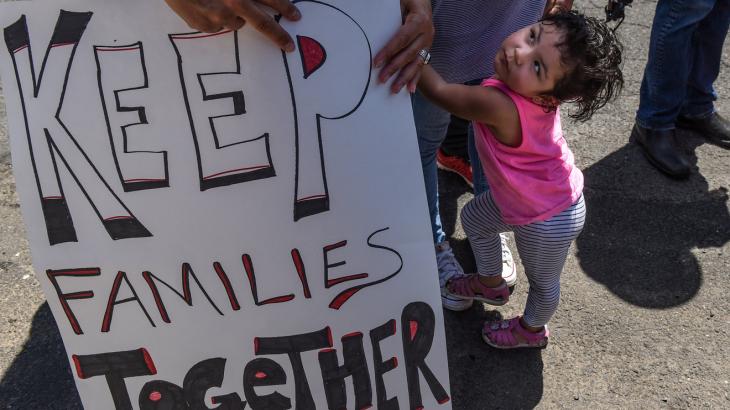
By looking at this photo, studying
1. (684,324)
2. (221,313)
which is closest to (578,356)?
(684,324)

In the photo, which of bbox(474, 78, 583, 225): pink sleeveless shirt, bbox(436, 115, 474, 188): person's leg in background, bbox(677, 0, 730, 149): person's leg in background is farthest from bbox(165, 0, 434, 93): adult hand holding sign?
bbox(677, 0, 730, 149): person's leg in background

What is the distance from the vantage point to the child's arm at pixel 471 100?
158cm

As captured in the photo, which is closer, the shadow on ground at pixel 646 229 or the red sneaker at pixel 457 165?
the shadow on ground at pixel 646 229

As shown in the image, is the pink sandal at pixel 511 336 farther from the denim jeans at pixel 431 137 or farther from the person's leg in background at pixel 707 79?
the person's leg in background at pixel 707 79

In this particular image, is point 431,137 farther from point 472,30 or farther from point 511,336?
point 511,336

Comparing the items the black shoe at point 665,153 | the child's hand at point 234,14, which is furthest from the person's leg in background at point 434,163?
the black shoe at point 665,153

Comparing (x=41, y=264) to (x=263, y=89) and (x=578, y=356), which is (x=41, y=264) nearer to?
(x=263, y=89)

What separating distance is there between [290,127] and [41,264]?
1.80 ft

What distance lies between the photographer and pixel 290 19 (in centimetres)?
130

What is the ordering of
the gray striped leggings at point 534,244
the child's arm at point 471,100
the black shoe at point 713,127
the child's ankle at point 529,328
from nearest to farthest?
the child's arm at point 471,100 → the gray striped leggings at point 534,244 → the child's ankle at point 529,328 → the black shoe at point 713,127

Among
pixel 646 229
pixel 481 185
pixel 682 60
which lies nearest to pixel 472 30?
pixel 481 185

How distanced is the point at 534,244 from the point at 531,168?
9.2 inches

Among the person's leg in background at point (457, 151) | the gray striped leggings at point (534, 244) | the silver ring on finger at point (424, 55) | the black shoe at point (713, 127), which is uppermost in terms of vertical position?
the silver ring on finger at point (424, 55)

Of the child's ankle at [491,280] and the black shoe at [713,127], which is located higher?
the black shoe at [713,127]
